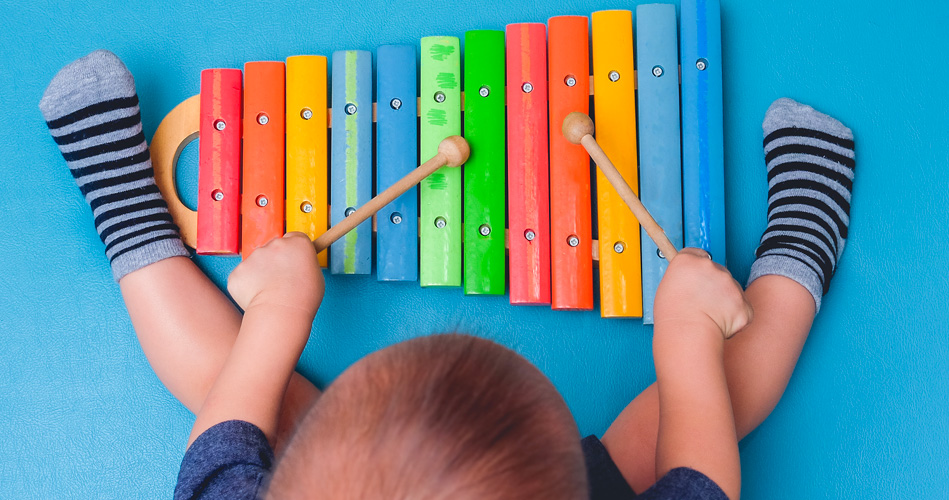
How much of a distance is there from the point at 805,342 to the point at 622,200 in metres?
0.37

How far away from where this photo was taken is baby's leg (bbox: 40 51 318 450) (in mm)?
1090

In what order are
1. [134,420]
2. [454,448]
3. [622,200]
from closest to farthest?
[454,448] → [622,200] → [134,420]

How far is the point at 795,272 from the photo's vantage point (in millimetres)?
1062

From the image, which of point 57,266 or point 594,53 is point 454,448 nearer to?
point 594,53

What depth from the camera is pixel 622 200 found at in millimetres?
1078

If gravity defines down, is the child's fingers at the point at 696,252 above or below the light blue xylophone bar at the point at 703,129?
below

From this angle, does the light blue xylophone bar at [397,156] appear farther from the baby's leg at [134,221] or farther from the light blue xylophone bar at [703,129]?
the light blue xylophone bar at [703,129]

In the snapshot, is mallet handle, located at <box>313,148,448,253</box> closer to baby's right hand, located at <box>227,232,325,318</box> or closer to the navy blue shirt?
baby's right hand, located at <box>227,232,325,318</box>

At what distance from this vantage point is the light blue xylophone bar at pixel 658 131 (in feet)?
3.53

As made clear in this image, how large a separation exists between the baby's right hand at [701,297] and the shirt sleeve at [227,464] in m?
0.50

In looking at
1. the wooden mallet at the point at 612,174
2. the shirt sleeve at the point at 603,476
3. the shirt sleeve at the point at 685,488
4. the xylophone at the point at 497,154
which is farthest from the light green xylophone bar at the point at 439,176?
the shirt sleeve at the point at 685,488

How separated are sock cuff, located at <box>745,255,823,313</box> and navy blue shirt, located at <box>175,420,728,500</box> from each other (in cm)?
41

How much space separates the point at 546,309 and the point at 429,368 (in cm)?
65

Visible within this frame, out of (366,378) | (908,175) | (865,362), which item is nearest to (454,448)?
(366,378)
